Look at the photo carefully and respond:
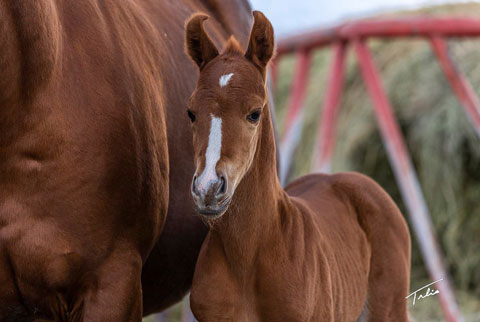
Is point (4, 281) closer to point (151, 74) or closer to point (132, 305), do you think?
point (132, 305)

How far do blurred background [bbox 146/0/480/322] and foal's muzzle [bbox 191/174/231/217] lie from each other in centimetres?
337

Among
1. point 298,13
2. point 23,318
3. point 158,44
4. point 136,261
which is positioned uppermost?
point 298,13

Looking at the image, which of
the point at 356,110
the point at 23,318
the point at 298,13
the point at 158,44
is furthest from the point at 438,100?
the point at 23,318

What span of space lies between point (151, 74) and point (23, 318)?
0.99 m

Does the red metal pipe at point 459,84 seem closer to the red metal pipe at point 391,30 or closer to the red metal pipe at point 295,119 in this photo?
the red metal pipe at point 391,30

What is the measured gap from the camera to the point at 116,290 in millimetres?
2434

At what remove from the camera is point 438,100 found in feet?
21.5

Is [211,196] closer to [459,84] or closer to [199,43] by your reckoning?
[199,43]

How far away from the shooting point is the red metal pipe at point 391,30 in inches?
222

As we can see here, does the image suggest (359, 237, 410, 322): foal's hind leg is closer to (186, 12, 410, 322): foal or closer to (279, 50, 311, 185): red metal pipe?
(186, 12, 410, 322): foal

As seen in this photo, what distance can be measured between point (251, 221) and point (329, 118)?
10.6ft

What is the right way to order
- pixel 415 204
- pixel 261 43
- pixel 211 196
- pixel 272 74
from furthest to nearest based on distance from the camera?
pixel 272 74 < pixel 415 204 < pixel 261 43 < pixel 211 196

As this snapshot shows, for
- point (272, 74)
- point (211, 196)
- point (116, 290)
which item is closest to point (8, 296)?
point (116, 290)

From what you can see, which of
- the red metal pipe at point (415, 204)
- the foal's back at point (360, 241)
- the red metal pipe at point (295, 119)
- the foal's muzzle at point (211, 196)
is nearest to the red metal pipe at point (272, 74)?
the red metal pipe at point (295, 119)
